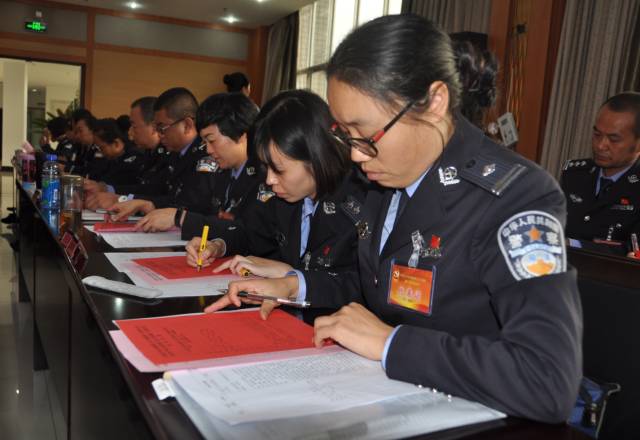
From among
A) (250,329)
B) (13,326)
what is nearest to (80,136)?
(13,326)

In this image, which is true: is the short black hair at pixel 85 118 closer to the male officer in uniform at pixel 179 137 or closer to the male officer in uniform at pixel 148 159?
the male officer in uniform at pixel 148 159

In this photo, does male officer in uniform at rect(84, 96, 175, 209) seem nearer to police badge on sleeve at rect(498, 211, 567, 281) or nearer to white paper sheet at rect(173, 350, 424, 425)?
white paper sheet at rect(173, 350, 424, 425)

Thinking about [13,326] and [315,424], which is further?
[13,326]

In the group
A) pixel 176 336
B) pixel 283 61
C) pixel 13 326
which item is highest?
pixel 283 61

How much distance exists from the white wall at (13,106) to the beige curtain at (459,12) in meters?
13.0

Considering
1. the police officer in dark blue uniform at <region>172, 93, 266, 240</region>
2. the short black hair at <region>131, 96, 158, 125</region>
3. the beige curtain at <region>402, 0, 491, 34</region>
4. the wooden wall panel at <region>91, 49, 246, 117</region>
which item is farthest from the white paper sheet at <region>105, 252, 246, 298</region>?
the wooden wall panel at <region>91, 49, 246, 117</region>

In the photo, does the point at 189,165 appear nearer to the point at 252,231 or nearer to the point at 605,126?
the point at 252,231

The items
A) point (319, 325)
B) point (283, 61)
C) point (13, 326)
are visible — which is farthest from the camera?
point (283, 61)

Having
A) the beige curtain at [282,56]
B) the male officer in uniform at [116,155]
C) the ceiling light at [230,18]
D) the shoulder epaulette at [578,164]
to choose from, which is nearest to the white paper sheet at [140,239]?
the shoulder epaulette at [578,164]

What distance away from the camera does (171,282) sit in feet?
4.60

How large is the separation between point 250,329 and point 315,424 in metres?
0.40

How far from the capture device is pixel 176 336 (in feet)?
3.21

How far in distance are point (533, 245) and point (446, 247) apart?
7.0 inches

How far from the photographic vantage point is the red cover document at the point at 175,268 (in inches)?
58.9
